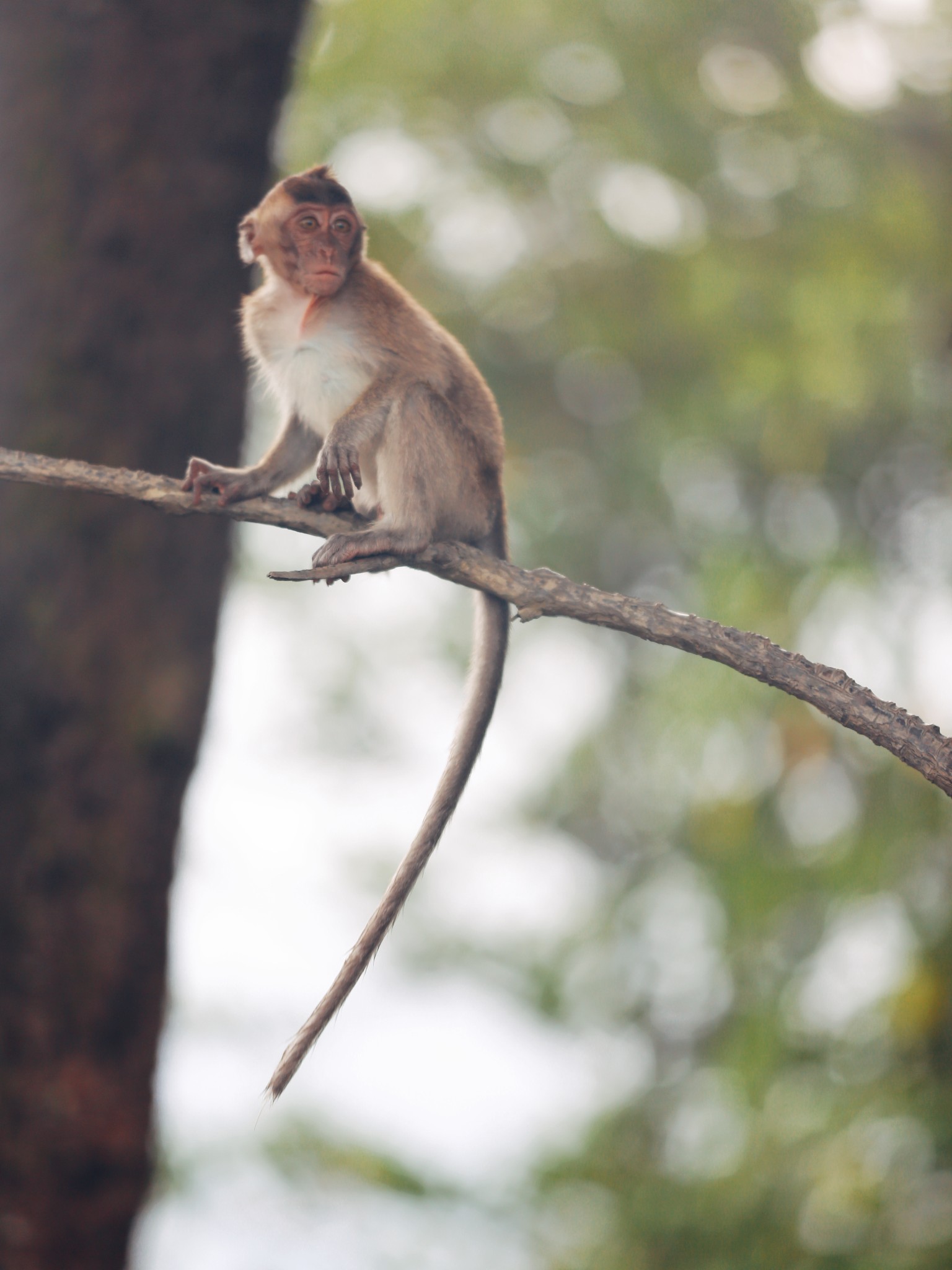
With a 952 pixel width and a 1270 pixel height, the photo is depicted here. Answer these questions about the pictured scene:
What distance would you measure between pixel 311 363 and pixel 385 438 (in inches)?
9.5

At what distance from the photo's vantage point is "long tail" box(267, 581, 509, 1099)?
1664 millimetres

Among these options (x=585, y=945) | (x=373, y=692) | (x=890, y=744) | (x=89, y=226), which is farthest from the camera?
(x=373, y=692)

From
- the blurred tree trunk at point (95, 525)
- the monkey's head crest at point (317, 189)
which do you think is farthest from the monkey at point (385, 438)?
the blurred tree trunk at point (95, 525)

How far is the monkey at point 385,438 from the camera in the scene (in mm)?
2238

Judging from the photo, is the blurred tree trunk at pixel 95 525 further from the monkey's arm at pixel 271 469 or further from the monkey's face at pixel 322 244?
the monkey's face at pixel 322 244

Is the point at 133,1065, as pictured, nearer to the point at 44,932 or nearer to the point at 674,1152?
the point at 44,932

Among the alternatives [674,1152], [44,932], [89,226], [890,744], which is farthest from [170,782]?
[674,1152]

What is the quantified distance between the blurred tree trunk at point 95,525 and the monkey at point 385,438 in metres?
1.67

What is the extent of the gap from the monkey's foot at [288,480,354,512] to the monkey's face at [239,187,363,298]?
34 cm

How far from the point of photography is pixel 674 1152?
927cm

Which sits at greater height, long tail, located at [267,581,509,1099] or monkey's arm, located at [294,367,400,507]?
monkey's arm, located at [294,367,400,507]

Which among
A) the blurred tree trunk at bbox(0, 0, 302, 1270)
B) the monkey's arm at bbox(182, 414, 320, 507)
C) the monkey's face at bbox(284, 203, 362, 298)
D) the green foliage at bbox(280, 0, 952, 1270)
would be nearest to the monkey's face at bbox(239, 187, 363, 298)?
the monkey's face at bbox(284, 203, 362, 298)

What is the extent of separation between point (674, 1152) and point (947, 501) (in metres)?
5.19

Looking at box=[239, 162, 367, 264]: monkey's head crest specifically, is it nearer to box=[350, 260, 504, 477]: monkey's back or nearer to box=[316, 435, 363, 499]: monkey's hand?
box=[316, 435, 363, 499]: monkey's hand
